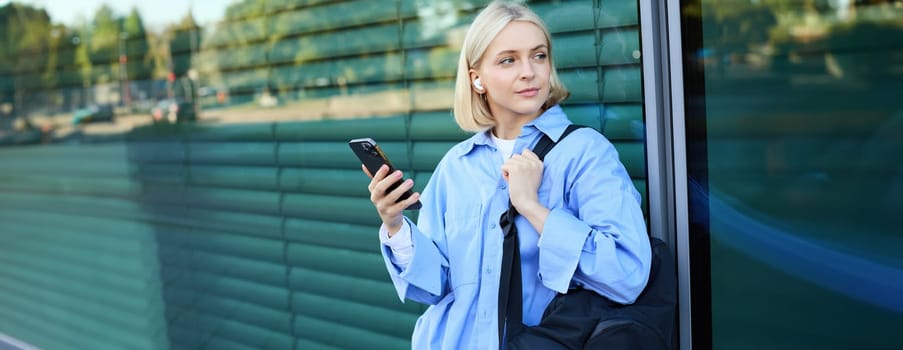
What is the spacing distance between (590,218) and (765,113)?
564mm

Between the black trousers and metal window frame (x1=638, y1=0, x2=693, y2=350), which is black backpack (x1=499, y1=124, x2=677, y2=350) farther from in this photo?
metal window frame (x1=638, y1=0, x2=693, y2=350)

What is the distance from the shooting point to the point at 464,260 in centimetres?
228

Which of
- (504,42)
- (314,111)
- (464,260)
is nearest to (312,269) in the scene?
(314,111)

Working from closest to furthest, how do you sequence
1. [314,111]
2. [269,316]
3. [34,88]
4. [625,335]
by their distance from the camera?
[625,335]
[314,111]
[269,316]
[34,88]

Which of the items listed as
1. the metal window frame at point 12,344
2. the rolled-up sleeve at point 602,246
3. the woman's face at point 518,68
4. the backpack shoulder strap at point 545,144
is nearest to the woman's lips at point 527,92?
the woman's face at point 518,68

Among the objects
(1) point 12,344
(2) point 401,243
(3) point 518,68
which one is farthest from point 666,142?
(1) point 12,344

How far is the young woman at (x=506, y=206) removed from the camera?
196cm

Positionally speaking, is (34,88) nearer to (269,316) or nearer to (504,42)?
(269,316)

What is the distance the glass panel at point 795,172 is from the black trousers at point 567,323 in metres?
0.53

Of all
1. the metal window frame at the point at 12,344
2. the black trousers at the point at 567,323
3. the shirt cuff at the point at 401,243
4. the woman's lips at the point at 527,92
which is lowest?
the metal window frame at the point at 12,344

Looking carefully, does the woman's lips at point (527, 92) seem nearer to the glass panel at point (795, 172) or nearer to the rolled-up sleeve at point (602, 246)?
the rolled-up sleeve at point (602, 246)

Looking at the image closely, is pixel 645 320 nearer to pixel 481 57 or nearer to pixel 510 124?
pixel 510 124

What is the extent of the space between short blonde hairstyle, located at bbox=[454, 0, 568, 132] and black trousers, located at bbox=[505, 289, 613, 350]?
554 mm

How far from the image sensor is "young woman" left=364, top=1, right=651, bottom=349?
196 centimetres
